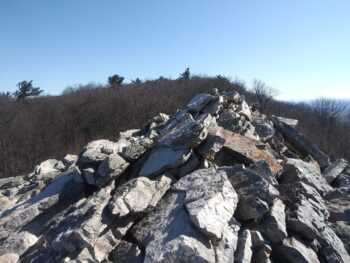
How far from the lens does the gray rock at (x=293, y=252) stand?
18.2 feet

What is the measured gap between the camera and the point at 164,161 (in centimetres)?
695

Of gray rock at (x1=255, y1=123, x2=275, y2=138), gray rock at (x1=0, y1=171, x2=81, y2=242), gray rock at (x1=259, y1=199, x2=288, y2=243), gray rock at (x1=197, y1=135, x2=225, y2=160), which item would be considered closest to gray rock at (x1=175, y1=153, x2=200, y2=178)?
gray rock at (x1=197, y1=135, x2=225, y2=160)

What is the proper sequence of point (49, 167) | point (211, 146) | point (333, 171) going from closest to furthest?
point (211, 146), point (333, 171), point (49, 167)

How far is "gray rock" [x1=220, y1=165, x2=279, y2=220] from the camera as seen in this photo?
19.1 ft

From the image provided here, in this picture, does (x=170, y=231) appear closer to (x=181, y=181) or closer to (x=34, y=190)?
(x=181, y=181)

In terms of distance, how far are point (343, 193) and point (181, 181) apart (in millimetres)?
4255

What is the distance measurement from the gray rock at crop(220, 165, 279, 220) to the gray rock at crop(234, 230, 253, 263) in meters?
0.53

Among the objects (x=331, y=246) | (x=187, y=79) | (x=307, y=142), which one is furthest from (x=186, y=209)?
(x=187, y=79)

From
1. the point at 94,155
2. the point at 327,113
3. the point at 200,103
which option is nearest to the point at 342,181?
the point at 200,103

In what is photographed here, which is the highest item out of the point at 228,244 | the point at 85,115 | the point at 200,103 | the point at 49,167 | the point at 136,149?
the point at 200,103

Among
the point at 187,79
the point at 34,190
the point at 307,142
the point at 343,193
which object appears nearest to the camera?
the point at 343,193

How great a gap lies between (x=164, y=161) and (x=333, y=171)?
5.51 meters

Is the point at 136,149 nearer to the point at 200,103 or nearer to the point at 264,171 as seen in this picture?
the point at 264,171

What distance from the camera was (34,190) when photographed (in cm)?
885
